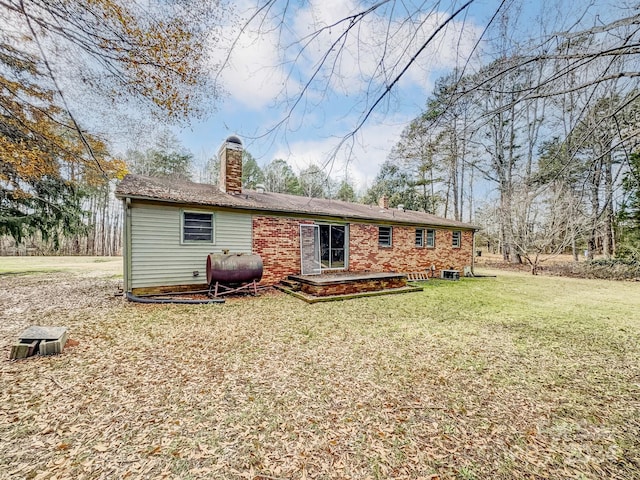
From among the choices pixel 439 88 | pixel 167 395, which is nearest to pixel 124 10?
Result: pixel 439 88

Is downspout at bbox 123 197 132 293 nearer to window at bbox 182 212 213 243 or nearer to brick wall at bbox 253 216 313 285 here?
window at bbox 182 212 213 243

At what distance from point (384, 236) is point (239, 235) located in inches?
245

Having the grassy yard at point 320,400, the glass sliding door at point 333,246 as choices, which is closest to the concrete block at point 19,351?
the grassy yard at point 320,400

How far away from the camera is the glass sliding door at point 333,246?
10.4m

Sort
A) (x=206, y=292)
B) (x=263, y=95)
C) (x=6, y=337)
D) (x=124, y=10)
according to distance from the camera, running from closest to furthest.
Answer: (x=263, y=95), (x=124, y=10), (x=6, y=337), (x=206, y=292)

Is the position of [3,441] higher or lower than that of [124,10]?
lower

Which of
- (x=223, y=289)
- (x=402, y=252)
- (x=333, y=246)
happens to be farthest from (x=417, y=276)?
(x=223, y=289)

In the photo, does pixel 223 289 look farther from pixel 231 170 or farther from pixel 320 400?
pixel 320 400

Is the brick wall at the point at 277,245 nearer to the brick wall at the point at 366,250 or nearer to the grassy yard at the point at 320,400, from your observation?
the brick wall at the point at 366,250

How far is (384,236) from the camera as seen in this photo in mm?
11516

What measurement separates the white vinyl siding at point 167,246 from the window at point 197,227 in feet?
0.38

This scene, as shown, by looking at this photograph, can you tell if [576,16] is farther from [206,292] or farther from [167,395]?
[206,292]

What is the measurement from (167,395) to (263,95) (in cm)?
312

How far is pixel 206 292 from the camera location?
7.66 meters
